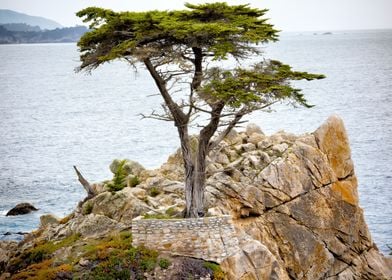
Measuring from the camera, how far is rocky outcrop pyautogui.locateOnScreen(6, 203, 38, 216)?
45156mm

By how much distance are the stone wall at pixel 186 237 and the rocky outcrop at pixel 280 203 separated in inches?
66.2

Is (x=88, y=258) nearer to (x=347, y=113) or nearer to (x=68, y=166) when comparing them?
(x=68, y=166)

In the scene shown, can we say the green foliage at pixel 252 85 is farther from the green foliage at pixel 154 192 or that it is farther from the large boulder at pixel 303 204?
the green foliage at pixel 154 192

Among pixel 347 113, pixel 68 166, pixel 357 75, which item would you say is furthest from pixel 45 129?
pixel 357 75

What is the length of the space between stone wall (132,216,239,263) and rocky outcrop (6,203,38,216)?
23.3 meters

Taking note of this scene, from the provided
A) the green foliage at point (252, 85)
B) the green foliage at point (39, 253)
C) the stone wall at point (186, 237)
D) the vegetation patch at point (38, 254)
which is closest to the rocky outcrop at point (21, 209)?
the vegetation patch at point (38, 254)

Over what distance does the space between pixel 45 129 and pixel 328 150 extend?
5379cm

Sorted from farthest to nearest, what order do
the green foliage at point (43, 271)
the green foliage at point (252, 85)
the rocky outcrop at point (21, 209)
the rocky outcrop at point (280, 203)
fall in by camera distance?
the rocky outcrop at point (21, 209)
the rocky outcrop at point (280, 203)
the green foliage at point (43, 271)
the green foliage at point (252, 85)

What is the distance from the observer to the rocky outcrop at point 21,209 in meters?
45.2

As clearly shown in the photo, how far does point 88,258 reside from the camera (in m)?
24.1

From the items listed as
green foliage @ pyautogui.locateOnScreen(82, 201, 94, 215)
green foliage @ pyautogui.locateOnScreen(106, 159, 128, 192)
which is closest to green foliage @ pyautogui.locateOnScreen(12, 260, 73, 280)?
green foliage @ pyautogui.locateOnScreen(82, 201, 94, 215)

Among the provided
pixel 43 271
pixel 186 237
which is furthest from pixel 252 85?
pixel 43 271

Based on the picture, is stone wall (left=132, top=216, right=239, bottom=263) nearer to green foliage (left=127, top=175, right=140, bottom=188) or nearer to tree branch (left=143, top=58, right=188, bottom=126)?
tree branch (left=143, top=58, right=188, bottom=126)

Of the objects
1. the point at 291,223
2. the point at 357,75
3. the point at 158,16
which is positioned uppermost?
the point at 158,16
